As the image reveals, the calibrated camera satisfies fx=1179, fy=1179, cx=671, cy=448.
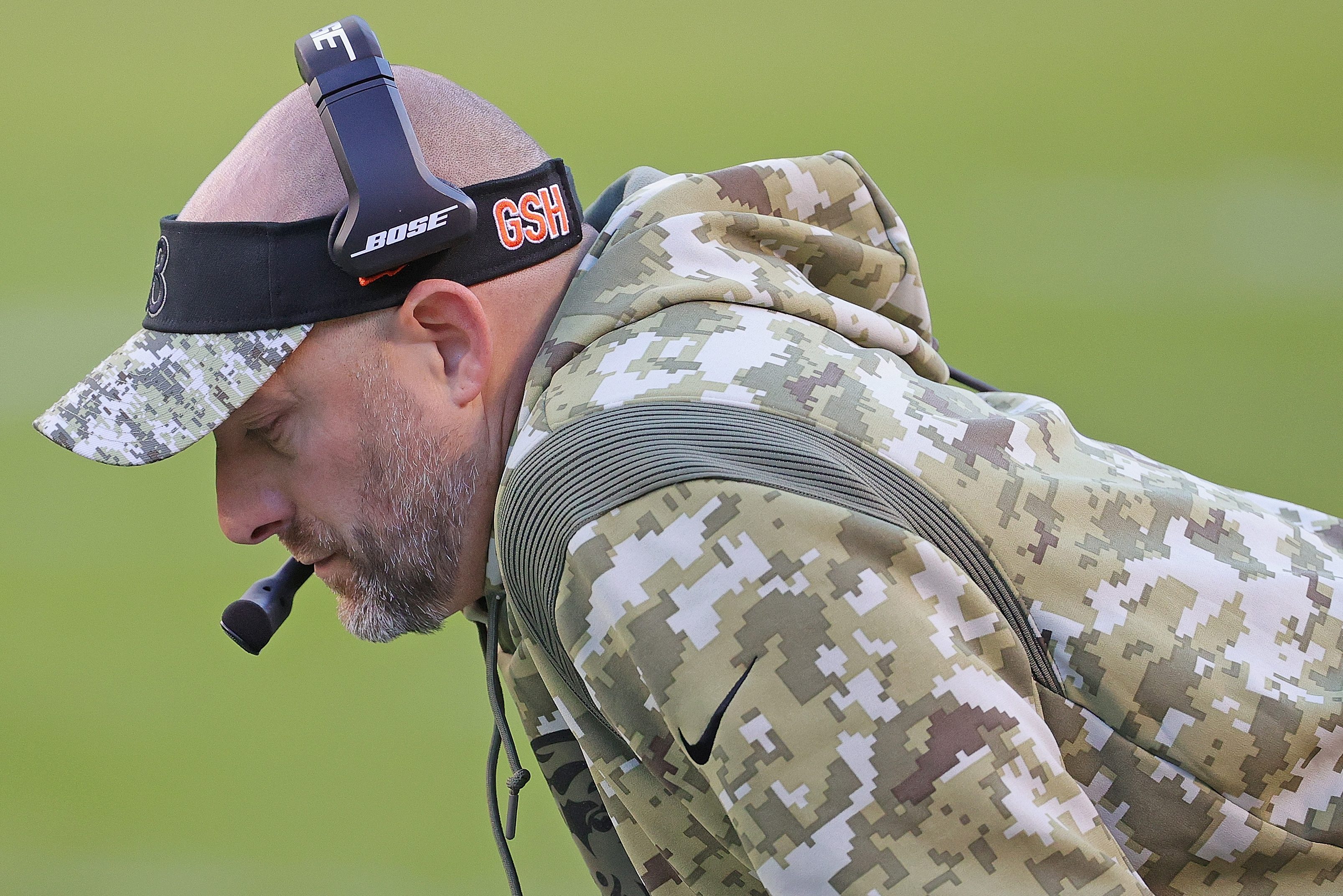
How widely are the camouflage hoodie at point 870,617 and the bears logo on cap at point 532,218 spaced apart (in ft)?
0.11

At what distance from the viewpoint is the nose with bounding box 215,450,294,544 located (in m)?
0.69

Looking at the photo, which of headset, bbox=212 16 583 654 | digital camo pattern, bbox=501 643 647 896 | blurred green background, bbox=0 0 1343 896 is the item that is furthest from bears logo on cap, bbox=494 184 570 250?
blurred green background, bbox=0 0 1343 896

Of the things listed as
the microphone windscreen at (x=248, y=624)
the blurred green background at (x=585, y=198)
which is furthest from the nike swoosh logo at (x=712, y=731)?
the blurred green background at (x=585, y=198)

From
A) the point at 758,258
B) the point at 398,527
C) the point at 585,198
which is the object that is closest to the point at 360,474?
the point at 398,527

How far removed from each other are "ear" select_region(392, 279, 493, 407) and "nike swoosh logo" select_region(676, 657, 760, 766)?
0.24 m

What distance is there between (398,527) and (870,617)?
30 cm

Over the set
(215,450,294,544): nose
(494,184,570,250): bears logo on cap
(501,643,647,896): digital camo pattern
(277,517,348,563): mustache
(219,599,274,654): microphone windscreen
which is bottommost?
(501,643,647,896): digital camo pattern

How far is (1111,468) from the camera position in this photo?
25.3 inches

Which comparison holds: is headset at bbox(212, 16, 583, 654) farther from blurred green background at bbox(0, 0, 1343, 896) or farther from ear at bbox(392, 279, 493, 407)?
blurred green background at bbox(0, 0, 1343, 896)

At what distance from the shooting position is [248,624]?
2.64ft

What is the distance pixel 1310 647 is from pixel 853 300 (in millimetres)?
320

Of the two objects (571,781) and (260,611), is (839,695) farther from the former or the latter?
(260,611)

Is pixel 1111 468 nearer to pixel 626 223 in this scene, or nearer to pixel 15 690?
pixel 626 223

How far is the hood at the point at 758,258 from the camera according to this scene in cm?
62
